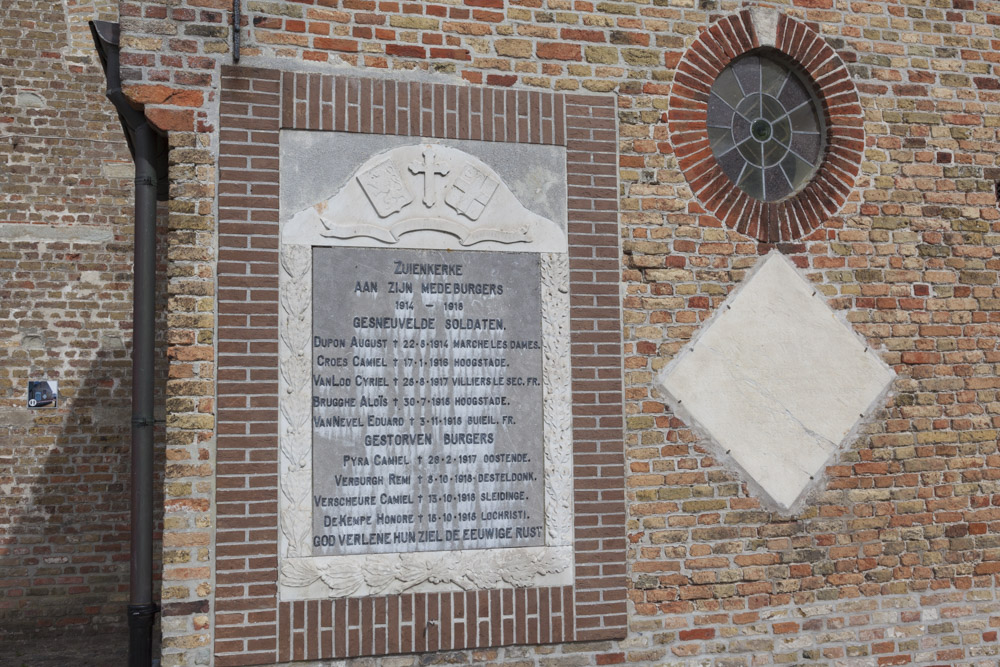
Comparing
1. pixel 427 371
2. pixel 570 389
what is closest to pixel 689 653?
pixel 570 389

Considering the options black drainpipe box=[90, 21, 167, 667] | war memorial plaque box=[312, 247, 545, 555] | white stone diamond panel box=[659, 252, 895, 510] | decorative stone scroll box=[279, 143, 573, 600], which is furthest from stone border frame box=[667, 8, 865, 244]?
black drainpipe box=[90, 21, 167, 667]

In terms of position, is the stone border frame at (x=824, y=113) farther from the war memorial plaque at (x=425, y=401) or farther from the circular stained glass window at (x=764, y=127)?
the war memorial plaque at (x=425, y=401)

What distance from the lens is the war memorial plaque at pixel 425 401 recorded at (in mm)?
4301

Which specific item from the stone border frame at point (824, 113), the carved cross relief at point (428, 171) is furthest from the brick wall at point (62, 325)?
the stone border frame at point (824, 113)

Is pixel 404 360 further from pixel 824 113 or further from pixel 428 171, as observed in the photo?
pixel 824 113

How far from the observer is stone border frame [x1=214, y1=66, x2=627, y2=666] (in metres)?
4.14

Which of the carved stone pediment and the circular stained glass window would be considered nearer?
the carved stone pediment

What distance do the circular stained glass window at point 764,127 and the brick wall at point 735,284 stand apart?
32 cm

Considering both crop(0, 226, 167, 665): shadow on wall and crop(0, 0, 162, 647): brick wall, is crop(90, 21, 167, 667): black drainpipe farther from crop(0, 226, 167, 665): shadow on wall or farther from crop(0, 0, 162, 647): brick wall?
crop(0, 0, 162, 647): brick wall

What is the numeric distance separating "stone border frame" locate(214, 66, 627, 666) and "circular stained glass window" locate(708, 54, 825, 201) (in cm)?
75

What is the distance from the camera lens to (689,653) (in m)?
4.66

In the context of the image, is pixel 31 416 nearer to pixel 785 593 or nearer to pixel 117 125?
pixel 117 125

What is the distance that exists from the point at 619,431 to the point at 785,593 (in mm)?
1359

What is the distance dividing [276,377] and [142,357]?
2.48 ft
